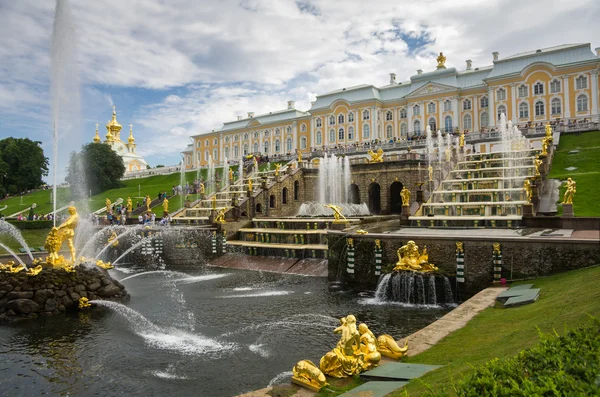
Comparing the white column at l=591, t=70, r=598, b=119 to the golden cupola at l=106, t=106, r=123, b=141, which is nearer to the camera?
the white column at l=591, t=70, r=598, b=119

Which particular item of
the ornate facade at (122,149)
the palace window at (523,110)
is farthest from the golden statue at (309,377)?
the ornate facade at (122,149)

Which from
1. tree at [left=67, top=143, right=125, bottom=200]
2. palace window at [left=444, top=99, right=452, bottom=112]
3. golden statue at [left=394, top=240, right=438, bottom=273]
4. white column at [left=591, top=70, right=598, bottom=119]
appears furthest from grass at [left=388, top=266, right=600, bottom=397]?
tree at [left=67, top=143, right=125, bottom=200]

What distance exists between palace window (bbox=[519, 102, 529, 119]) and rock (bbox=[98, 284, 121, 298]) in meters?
56.1

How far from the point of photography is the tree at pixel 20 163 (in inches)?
2566

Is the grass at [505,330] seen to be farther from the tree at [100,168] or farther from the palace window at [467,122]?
the tree at [100,168]

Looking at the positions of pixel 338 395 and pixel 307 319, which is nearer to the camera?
pixel 338 395

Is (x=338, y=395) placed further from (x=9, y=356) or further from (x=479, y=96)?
(x=479, y=96)

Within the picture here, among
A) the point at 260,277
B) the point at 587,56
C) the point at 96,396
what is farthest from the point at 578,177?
the point at 587,56

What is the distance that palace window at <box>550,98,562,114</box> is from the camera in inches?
2094

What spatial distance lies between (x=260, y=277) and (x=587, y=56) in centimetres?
5344

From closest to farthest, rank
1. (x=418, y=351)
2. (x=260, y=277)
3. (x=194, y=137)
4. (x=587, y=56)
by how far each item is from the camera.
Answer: (x=418, y=351), (x=260, y=277), (x=587, y=56), (x=194, y=137)

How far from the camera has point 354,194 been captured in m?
38.6

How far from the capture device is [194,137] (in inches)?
3708

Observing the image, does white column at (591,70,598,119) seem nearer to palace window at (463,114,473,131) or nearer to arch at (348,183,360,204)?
palace window at (463,114,473,131)
